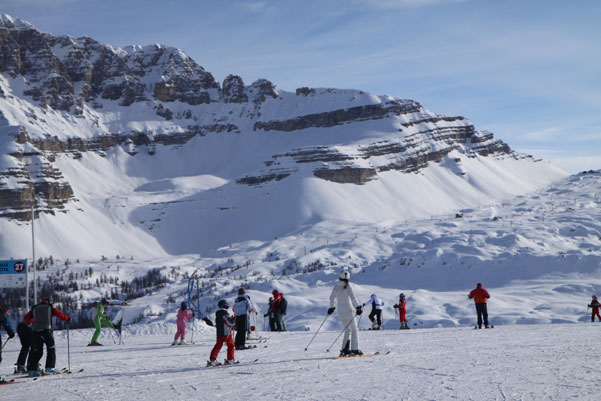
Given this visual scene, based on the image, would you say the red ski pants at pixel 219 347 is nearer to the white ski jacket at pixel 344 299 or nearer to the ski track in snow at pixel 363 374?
the ski track in snow at pixel 363 374

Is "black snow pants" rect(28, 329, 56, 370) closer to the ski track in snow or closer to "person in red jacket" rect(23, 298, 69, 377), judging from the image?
"person in red jacket" rect(23, 298, 69, 377)

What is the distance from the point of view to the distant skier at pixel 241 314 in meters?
19.6

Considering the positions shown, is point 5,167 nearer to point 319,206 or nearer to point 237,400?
point 319,206

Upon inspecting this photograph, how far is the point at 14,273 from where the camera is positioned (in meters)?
28.9

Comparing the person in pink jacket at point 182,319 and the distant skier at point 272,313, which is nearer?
the person in pink jacket at point 182,319

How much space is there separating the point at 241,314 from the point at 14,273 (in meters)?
14.5

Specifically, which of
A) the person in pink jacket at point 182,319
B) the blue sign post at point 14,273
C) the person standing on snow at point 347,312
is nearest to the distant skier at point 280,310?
the person in pink jacket at point 182,319

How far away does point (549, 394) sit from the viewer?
417 inches

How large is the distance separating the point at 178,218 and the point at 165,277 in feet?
212

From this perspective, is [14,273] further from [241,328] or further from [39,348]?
[39,348]

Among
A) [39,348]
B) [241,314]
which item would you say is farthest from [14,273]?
[39,348]

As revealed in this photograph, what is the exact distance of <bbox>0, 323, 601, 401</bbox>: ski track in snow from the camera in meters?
11.5

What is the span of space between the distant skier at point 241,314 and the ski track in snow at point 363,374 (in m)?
0.69

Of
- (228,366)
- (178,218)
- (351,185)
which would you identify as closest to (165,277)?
(178,218)
